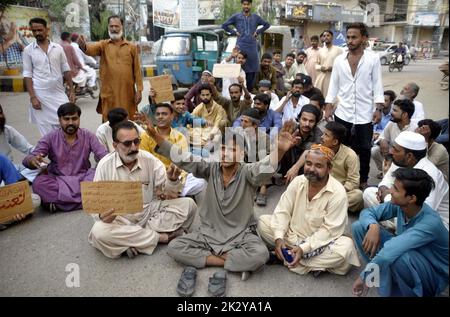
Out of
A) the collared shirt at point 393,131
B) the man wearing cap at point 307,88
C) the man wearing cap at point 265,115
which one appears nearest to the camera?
the collared shirt at point 393,131

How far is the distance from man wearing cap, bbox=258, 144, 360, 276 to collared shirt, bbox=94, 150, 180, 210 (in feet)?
3.29

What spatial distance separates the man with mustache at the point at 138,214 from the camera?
2.96m

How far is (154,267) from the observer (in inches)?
114

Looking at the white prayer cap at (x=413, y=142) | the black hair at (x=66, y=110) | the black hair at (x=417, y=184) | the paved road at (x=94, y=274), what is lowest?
the paved road at (x=94, y=274)

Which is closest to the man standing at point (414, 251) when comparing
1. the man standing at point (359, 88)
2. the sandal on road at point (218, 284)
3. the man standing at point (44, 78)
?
the sandal on road at point (218, 284)

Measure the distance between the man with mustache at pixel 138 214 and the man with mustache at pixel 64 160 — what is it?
0.94 m

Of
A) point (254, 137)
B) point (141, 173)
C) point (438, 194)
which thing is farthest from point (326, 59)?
point (141, 173)

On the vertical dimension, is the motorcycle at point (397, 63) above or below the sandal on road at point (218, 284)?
above

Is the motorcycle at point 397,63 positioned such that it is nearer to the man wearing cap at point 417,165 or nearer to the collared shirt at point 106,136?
the man wearing cap at point 417,165

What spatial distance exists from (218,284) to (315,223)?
0.89m

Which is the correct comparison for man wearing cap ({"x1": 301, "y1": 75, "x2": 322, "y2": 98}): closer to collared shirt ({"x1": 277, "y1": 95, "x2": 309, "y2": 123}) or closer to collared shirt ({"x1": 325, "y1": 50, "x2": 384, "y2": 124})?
collared shirt ({"x1": 277, "y1": 95, "x2": 309, "y2": 123})

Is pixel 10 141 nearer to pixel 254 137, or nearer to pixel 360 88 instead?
pixel 254 137

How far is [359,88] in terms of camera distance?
4.09m
